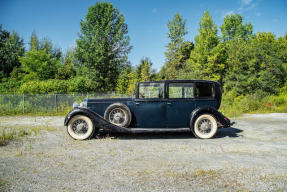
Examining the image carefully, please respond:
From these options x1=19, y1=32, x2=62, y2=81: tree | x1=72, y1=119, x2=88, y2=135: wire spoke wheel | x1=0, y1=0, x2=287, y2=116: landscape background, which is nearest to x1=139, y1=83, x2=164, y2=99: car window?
x1=72, y1=119, x2=88, y2=135: wire spoke wheel

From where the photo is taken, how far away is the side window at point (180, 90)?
571 cm

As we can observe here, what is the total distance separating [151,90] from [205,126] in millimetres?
2015

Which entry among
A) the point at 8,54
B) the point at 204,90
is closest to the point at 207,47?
the point at 204,90

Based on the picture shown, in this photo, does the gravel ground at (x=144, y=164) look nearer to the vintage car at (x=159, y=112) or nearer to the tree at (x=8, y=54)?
the vintage car at (x=159, y=112)

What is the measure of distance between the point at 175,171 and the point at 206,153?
53.6 inches

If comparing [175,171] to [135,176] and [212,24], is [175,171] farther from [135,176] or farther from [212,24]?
[212,24]

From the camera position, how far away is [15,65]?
31625mm

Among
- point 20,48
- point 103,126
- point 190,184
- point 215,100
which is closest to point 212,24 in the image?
point 215,100

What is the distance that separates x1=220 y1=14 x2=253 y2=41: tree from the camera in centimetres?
3528

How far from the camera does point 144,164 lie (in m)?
3.56

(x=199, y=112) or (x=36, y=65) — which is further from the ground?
(x=36, y=65)

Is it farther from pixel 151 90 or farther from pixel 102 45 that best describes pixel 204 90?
pixel 102 45

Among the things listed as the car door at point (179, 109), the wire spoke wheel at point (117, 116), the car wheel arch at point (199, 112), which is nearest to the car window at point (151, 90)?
the car door at point (179, 109)

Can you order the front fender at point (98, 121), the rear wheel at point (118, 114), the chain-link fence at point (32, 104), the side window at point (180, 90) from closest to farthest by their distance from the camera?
the front fender at point (98, 121) → the rear wheel at point (118, 114) → the side window at point (180, 90) → the chain-link fence at point (32, 104)
